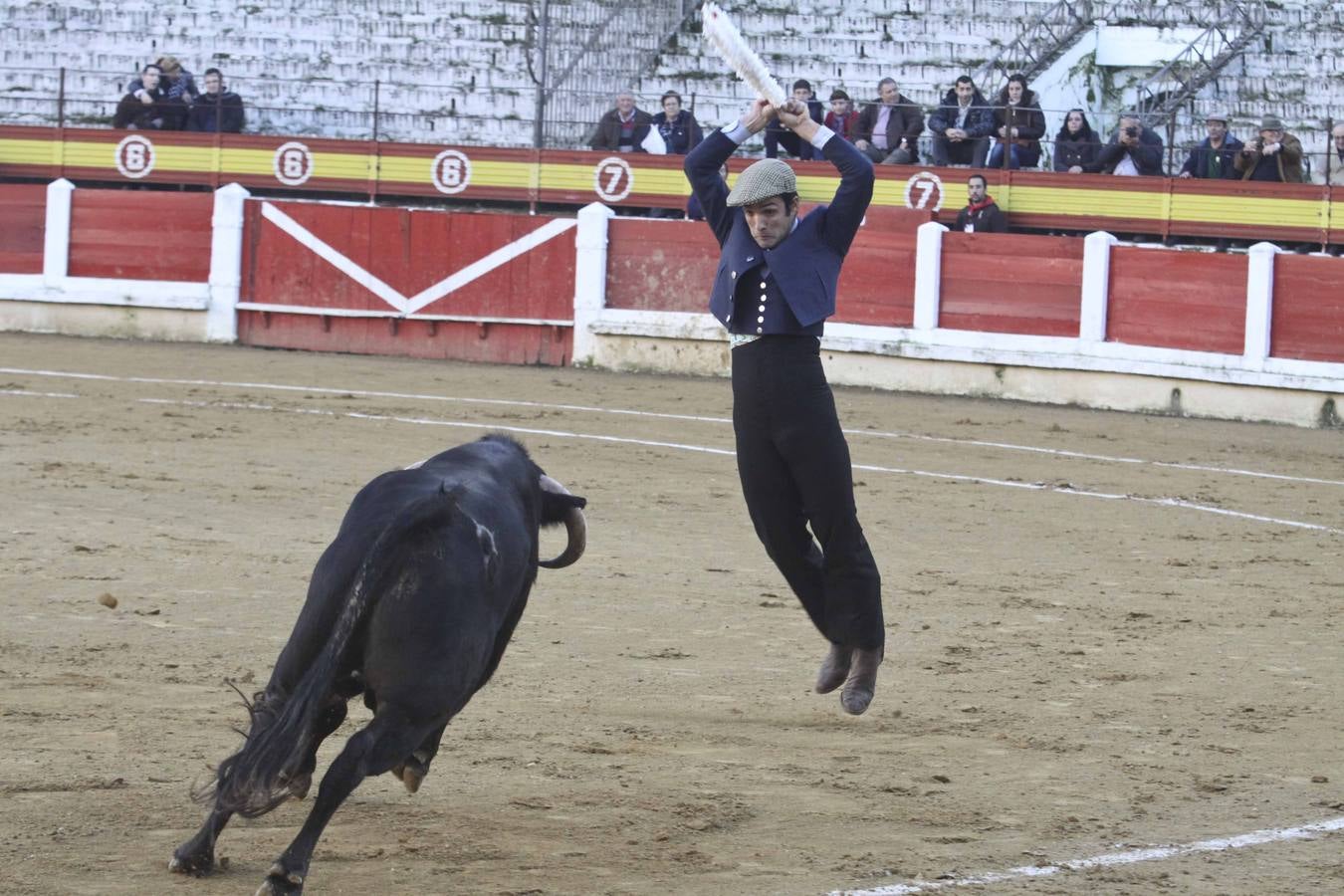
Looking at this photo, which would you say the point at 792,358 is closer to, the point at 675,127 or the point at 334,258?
the point at 334,258

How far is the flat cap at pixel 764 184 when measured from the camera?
4.54 metres

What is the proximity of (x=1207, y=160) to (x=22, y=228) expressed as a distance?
32.2ft

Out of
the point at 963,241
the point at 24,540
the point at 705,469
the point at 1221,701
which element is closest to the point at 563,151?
the point at 963,241

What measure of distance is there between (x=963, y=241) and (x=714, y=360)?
213cm

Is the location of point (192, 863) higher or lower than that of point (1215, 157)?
lower

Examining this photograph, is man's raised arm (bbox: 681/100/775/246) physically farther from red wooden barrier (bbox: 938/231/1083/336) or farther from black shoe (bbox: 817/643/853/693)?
red wooden barrier (bbox: 938/231/1083/336)

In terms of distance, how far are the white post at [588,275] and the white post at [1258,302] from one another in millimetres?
4921

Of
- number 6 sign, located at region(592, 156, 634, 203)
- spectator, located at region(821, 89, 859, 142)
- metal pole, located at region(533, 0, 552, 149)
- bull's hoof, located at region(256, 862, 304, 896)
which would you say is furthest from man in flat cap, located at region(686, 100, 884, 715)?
metal pole, located at region(533, 0, 552, 149)

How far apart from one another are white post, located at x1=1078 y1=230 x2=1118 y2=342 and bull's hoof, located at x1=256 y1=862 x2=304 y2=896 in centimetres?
1090

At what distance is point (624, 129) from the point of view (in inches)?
631

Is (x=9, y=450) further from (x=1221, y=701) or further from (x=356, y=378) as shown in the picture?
(x=1221, y=701)

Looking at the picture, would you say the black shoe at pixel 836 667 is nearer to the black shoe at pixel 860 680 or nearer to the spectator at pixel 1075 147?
the black shoe at pixel 860 680

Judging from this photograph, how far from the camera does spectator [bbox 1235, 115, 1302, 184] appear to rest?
14.4m

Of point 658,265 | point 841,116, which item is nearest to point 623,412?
point 658,265
